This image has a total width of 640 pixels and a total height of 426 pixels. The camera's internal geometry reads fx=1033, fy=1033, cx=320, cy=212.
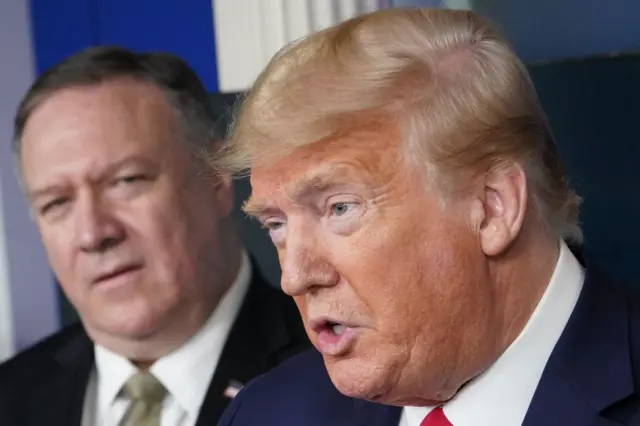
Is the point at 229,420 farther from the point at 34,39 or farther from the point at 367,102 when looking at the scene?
the point at 34,39

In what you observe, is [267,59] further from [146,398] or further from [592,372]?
[592,372]

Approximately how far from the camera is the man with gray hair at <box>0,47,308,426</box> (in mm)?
1408

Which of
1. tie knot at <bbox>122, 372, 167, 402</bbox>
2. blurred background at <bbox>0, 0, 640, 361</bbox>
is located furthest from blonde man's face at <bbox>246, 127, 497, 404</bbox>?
tie knot at <bbox>122, 372, 167, 402</bbox>

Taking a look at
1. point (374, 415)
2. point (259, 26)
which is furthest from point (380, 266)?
point (259, 26)

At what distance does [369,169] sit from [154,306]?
0.55m

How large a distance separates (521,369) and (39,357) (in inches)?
33.5

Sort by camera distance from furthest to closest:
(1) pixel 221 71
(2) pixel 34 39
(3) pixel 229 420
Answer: (2) pixel 34 39 → (1) pixel 221 71 → (3) pixel 229 420

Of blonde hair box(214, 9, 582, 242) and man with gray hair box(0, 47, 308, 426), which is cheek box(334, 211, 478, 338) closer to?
blonde hair box(214, 9, 582, 242)

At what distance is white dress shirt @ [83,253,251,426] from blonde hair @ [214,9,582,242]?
1.51 ft

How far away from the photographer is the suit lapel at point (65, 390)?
147 centimetres

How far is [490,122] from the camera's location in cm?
96

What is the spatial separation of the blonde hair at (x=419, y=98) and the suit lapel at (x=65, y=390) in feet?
1.97

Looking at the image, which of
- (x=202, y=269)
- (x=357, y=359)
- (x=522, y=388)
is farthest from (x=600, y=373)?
(x=202, y=269)

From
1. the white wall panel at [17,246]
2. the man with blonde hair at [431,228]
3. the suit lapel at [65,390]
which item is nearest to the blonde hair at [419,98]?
the man with blonde hair at [431,228]
